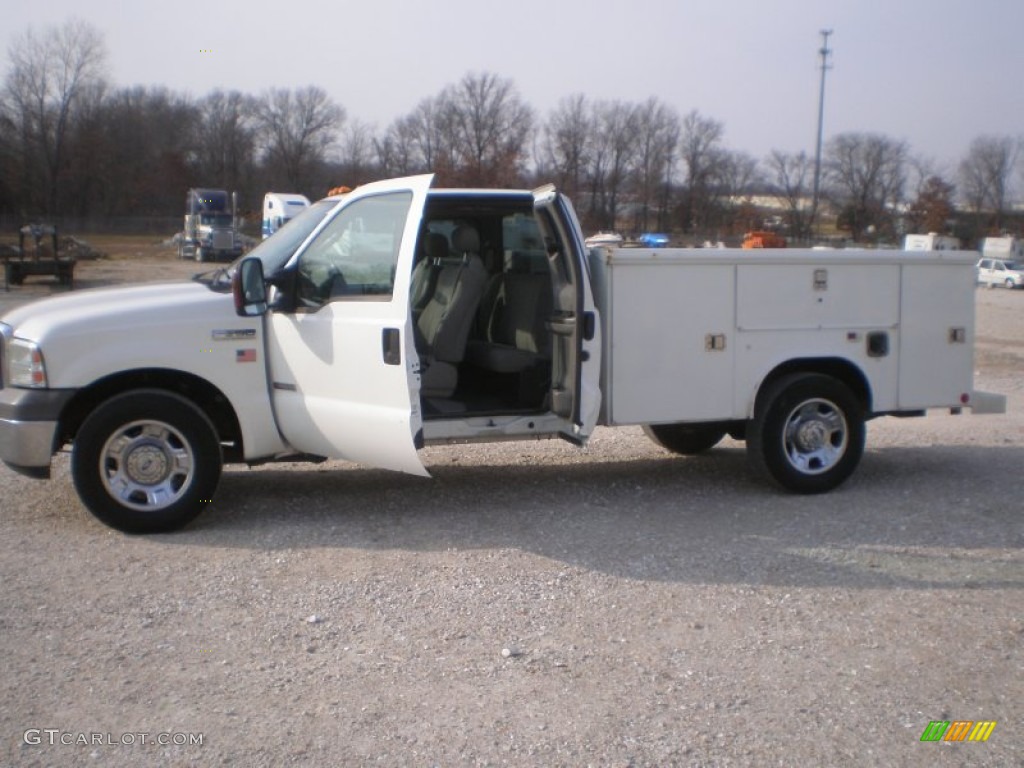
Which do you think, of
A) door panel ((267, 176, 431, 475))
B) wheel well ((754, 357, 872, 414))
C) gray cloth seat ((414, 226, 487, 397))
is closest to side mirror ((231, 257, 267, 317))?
door panel ((267, 176, 431, 475))

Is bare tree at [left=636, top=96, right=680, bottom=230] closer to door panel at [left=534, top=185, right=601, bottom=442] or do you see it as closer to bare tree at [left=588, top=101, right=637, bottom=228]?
bare tree at [left=588, top=101, right=637, bottom=228]

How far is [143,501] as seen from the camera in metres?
6.52

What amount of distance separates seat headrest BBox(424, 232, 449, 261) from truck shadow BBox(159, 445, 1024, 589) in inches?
67.2

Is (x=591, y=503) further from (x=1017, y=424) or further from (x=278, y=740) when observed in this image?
(x=1017, y=424)

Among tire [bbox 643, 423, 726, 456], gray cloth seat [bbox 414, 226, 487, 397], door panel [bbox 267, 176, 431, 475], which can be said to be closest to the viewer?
door panel [bbox 267, 176, 431, 475]

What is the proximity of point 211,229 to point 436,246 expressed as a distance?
158ft

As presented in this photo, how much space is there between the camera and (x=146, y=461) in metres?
6.50

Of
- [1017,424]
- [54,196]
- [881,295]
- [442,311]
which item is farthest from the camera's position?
[54,196]

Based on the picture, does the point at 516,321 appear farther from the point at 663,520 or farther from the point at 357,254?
the point at 663,520

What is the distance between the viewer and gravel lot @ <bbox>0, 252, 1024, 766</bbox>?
4062 millimetres

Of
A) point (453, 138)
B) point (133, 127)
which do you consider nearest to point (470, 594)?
point (453, 138)

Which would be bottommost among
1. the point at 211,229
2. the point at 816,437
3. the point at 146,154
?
the point at 816,437

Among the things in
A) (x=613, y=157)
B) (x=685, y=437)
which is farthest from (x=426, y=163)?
(x=685, y=437)

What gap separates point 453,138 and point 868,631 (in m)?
58.1
